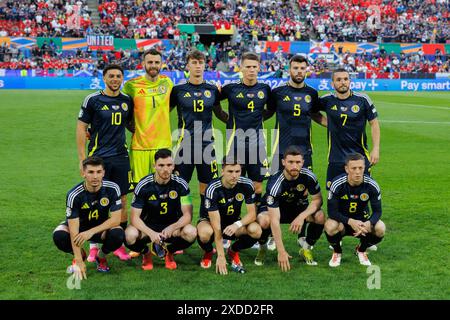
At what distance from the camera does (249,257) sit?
6426mm

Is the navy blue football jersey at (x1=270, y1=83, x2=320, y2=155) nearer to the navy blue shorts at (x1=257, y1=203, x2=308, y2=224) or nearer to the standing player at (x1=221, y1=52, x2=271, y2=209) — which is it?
the standing player at (x1=221, y1=52, x2=271, y2=209)

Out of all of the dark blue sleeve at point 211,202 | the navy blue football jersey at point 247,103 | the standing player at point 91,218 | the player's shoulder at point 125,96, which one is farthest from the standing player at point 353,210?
the player's shoulder at point 125,96

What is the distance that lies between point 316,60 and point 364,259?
32774 millimetres

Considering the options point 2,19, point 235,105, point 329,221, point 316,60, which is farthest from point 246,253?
point 2,19

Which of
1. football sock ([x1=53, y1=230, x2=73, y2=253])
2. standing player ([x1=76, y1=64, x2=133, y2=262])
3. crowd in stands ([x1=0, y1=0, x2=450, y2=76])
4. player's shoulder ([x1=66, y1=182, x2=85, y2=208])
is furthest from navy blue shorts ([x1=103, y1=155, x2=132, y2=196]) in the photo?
crowd in stands ([x1=0, y1=0, x2=450, y2=76])

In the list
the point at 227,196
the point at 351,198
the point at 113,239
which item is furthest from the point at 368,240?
the point at 113,239

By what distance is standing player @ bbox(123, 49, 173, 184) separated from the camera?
6.64m

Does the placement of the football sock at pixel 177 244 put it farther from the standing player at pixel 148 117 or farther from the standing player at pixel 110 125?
the standing player at pixel 148 117

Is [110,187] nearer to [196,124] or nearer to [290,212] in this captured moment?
[196,124]

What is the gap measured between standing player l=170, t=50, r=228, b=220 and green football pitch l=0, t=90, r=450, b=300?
1.01 m

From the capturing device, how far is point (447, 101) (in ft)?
88.1

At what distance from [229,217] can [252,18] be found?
38.8 metres
